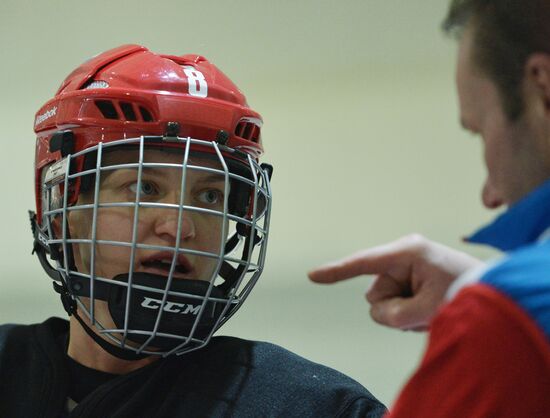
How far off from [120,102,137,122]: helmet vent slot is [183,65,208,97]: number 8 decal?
94 mm

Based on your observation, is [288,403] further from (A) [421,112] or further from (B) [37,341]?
(A) [421,112]

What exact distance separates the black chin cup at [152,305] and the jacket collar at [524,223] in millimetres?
563

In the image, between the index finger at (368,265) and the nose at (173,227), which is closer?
the index finger at (368,265)

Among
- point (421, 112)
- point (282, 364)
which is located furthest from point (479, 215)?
point (282, 364)

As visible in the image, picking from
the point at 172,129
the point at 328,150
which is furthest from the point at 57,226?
the point at 328,150

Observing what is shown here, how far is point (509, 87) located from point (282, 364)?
73 centimetres

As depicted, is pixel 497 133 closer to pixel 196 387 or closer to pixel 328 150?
pixel 196 387

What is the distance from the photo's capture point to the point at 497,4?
2.38 ft

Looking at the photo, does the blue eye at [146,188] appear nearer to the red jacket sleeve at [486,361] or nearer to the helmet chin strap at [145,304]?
the helmet chin strap at [145,304]

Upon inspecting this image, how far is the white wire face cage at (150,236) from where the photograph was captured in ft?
3.91

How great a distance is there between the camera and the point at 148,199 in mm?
1259

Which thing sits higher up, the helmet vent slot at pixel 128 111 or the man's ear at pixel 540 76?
the man's ear at pixel 540 76

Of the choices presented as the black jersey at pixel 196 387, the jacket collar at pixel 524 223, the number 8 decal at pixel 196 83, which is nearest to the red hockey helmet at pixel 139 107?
the number 8 decal at pixel 196 83

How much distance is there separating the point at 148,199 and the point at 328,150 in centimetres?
75
